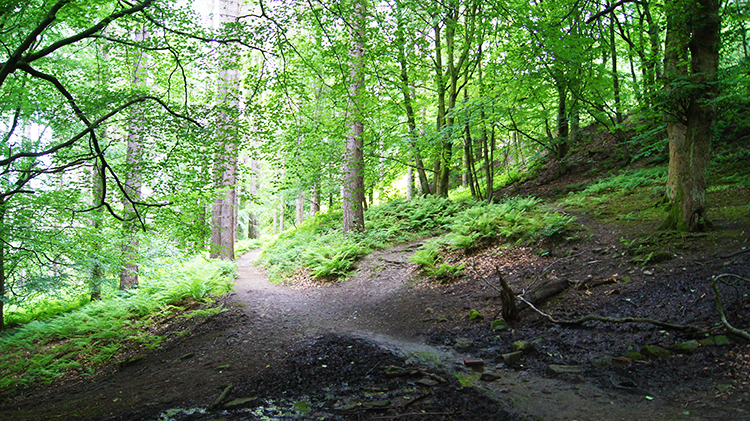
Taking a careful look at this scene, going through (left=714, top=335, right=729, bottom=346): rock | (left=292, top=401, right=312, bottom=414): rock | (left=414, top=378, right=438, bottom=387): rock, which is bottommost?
(left=292, top=401, right=312, bottom=414): rock

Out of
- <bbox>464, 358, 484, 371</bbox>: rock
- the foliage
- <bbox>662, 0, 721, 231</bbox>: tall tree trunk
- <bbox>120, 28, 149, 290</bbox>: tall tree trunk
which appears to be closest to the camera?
<bbox>464, 358, 484, 371</bbox>: rock

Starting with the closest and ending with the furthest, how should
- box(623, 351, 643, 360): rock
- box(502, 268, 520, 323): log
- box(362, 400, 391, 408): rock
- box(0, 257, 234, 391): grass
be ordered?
1. box(362, 400, 391, 408): rock
2. box(623, 351, 643, 360): rock
3. box(502, 268, 520, 323): log
4. box(0, 257, 234, 391): grass

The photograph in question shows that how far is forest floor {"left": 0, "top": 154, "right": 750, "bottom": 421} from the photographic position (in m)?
3.02

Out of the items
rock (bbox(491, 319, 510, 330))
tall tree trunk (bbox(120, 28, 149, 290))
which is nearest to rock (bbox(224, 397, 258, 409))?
rock (bbox(491, 319, 510, 330))

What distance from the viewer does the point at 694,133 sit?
5.68 m

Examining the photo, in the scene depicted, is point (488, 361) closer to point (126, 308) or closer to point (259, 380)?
point (259, 380)

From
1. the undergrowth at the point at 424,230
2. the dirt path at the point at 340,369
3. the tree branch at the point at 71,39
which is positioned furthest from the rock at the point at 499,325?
the tree branch at the point at 71,39

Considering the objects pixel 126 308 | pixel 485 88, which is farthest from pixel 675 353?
pixel 126 308

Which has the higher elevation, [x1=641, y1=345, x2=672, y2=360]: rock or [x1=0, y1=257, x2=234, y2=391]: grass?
[x1=641, y1=345, x2=672, y2=360]: rock

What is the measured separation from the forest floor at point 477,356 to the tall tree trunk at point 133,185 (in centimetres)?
244

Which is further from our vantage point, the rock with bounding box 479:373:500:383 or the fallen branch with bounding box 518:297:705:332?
the fallen branch with bounding box 518:297:705:332

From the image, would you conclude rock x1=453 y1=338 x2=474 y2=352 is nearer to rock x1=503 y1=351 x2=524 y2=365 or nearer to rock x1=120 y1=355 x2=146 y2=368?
rock x1=503 y1=351 x2=524 y2=365

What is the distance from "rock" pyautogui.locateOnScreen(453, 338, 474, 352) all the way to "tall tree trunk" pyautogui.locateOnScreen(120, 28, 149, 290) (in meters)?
5.43

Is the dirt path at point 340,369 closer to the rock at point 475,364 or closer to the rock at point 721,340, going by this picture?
the rock at point 475,364
